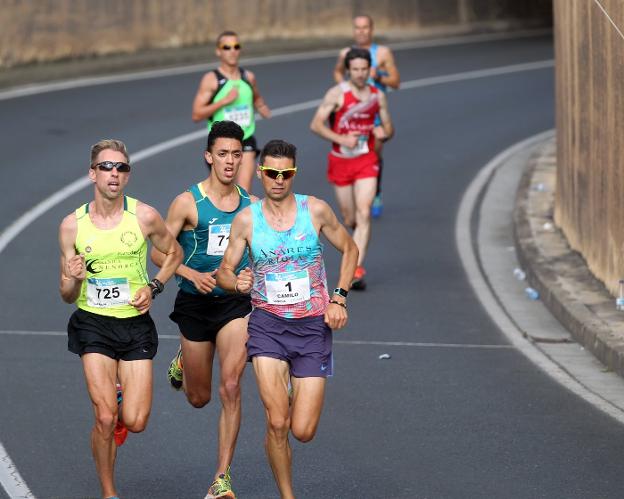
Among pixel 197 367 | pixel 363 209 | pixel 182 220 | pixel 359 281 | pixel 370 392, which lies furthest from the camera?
pixel 363 209

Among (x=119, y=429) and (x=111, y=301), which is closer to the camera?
(x=111, y=301)

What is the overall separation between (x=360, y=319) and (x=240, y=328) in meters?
4.23

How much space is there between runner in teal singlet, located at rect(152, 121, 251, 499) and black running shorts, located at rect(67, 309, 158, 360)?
56 centimetres

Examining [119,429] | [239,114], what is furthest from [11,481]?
[239,114]

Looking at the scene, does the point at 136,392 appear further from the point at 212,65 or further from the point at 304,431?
the point at 212,65

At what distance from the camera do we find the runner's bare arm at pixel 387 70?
17719 millimetres

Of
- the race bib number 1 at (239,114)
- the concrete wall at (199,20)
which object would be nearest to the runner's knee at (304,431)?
the race bib number 1 at (239,114)

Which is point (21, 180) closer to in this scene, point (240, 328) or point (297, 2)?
point (240, 328)

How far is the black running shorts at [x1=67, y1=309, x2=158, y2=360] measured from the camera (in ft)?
28.1

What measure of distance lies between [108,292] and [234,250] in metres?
0.72

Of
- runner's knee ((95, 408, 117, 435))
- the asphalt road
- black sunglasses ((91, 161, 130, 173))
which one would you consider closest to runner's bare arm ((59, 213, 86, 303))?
black sunglasses ((91, 161, 130, 173))

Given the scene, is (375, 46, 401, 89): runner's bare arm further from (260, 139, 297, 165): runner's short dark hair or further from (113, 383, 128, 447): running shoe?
(113, 383, 128, 447): running shoe

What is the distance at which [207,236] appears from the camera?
9.36 m

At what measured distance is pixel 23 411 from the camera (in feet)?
34.7
